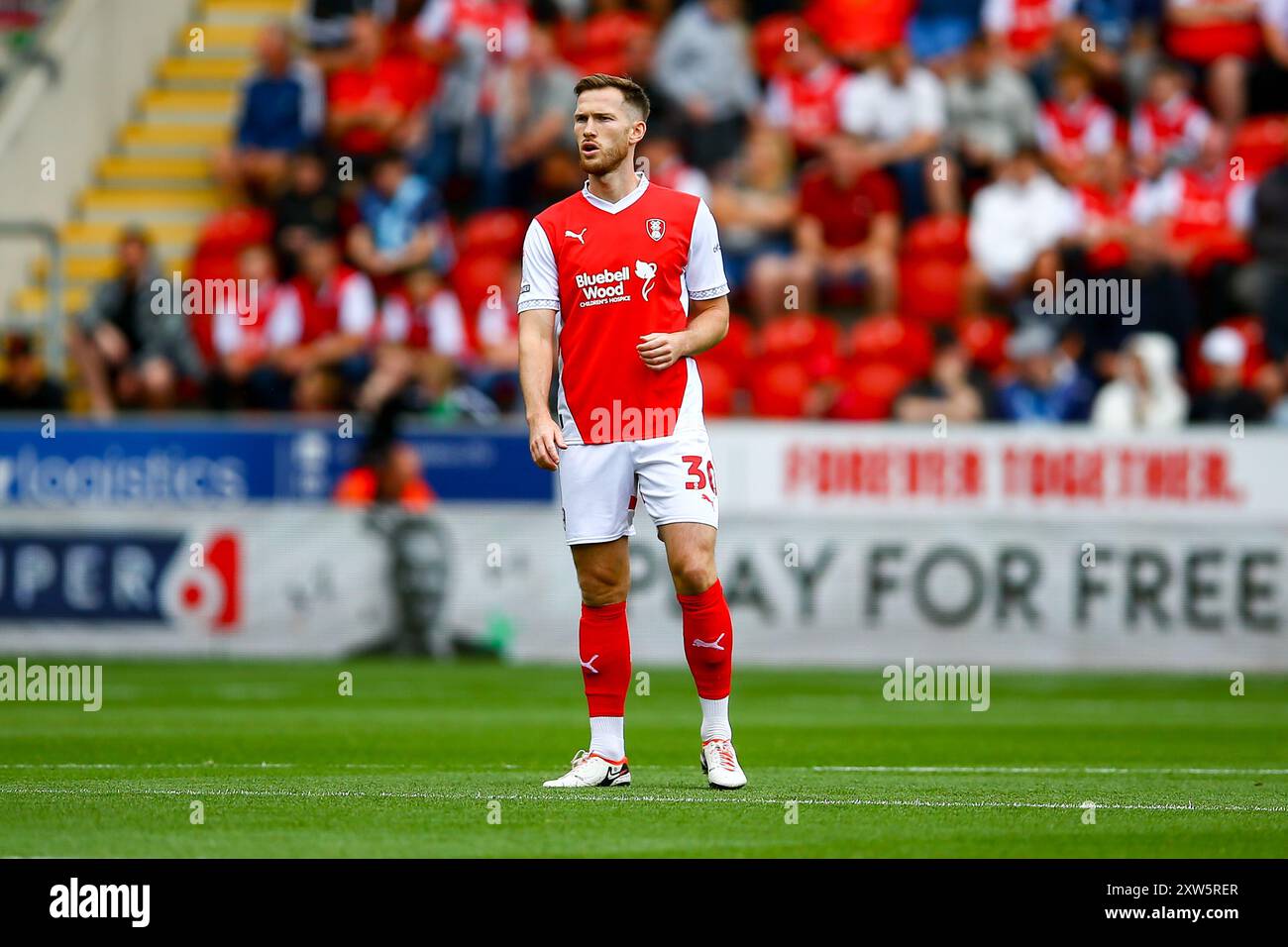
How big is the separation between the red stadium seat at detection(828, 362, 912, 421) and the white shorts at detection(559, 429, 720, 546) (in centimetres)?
1125

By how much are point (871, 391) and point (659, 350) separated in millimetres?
11608

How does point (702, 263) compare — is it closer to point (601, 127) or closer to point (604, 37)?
point (601, 127)

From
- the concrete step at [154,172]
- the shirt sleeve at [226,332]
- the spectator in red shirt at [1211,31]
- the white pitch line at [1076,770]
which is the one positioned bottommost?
the white pitch line at [1076,770]

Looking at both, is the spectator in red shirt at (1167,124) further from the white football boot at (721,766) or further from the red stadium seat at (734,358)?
the white football boot at (721,766)

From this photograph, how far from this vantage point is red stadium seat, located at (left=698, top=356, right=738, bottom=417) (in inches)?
800

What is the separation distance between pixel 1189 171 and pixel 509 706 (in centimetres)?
1002

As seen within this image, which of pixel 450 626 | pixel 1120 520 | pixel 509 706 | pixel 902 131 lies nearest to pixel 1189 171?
pixel 902 131

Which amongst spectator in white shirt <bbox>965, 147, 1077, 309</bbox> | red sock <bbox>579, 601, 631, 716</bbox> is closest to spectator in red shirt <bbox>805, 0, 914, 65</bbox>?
spectator in white shirt <bbox>965, 147, 1077, 309</bbox>

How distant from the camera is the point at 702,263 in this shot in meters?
8.90

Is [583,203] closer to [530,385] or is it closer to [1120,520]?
[530,385]

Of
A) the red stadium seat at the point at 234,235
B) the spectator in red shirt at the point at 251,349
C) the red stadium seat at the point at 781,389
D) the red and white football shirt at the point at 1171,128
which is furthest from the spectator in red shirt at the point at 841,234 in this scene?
the red stadium seat at the point at 234,235

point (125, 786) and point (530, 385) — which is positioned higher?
point (530, 385)

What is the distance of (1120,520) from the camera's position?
17.9 meters

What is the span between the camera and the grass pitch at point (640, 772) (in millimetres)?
7348
